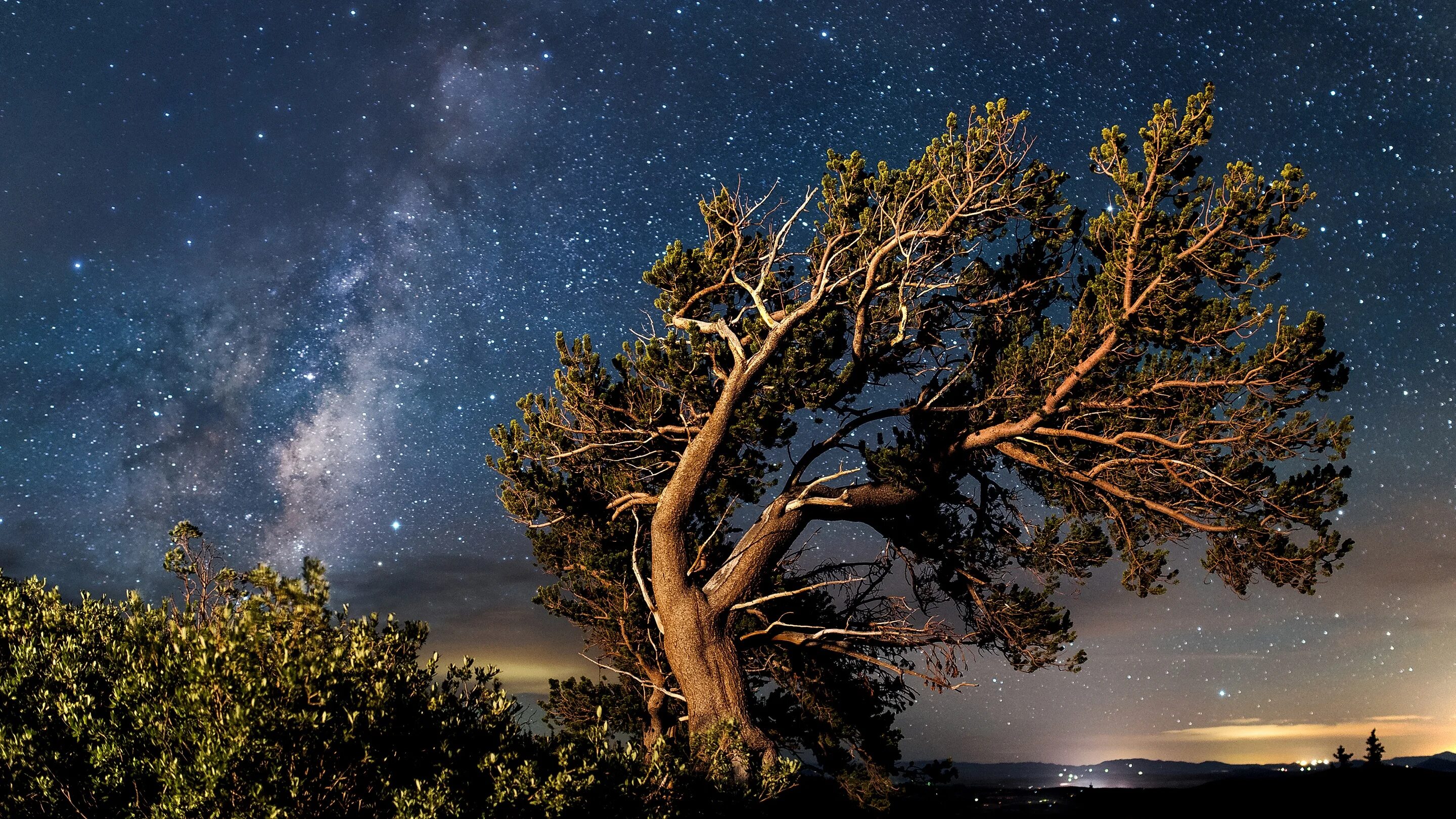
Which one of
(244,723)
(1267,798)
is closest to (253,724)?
(244,723)

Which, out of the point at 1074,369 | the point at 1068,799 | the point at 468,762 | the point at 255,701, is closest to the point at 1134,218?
the point at 1074,369

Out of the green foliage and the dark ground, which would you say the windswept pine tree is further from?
the dark ground

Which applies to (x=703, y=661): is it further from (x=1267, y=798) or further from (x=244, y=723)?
(x=1267, y=798)

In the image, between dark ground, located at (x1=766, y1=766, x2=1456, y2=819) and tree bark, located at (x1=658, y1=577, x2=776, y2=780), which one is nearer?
tree bark, located at (x1=658, y1=577, x2=776, y2=780)

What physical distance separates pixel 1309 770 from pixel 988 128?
118 feet

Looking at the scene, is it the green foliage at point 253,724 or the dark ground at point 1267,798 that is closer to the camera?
the green foliage at point 253,724

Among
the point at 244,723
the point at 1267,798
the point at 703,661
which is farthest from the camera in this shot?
the point at 1267,798

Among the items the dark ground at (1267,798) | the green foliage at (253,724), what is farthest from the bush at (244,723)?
the dark ground at (1267,798)

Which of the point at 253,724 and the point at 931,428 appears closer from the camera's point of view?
the point at 253,724

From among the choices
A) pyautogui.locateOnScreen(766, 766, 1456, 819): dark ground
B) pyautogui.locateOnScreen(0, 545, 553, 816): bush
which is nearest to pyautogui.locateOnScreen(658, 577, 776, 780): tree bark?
pyautogui.locateOnScreen(0, 545, 553, 816): bush

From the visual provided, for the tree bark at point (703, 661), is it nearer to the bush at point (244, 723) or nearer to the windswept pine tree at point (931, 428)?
the windswept pine tree at point (931, 428)

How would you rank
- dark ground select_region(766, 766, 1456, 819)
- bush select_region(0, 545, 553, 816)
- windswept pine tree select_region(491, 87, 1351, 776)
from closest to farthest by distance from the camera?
bush select_region(0, 545, 553, 816) → windswept pine tree select_region(491, 87, 1351, 776) → dark ground select_region(766, 766, 1456, 819)

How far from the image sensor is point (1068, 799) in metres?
33.1

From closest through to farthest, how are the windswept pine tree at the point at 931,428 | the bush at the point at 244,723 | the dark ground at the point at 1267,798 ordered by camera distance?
1. the bush at the point at 244,723
2. the windswept pine tree at the point at 931,428
3. the dark ground at the point at 1267,798
